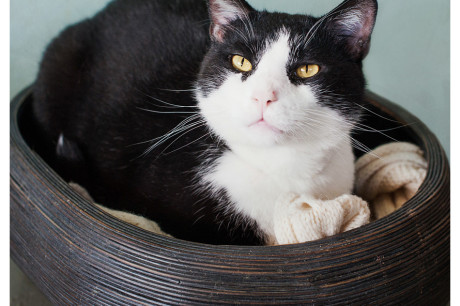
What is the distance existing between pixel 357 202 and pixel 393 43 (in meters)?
0.43

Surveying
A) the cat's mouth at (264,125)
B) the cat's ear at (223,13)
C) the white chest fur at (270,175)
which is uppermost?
the cat's ear at (223,13)

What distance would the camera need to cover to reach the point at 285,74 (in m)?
0.72

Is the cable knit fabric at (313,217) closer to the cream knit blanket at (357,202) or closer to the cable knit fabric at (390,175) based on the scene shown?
the cream knit blanket at (357,202)

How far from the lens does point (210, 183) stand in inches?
35.0

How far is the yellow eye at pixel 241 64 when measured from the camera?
764 millimetres

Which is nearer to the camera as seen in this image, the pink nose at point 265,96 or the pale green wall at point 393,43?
the pink nose at point 265,96

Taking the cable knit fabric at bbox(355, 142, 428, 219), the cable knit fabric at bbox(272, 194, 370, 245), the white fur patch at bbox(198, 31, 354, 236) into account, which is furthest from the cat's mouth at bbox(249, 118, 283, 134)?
the cable knit fabric at bbox(355, 142, 428, 219)

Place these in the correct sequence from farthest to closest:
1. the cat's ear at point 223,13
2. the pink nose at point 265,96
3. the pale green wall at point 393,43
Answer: the pale green wall at point 393,43 < the cat's ear at point 223,13 < the pink nose at point 265,96

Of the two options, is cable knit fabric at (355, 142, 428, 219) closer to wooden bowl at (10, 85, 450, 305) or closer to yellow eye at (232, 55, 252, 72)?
wooden bowl at (10, 85, 450, 305)

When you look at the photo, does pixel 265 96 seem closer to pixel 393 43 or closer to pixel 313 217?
pixel 313 217

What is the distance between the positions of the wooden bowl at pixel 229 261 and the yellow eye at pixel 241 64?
264mm

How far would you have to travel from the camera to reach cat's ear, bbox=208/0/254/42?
787 millimetres

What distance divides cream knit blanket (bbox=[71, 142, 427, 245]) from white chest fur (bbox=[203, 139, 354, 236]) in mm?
45

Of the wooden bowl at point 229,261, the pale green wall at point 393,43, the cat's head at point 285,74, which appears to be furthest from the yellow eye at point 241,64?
the wooden bowl at point 229,261
